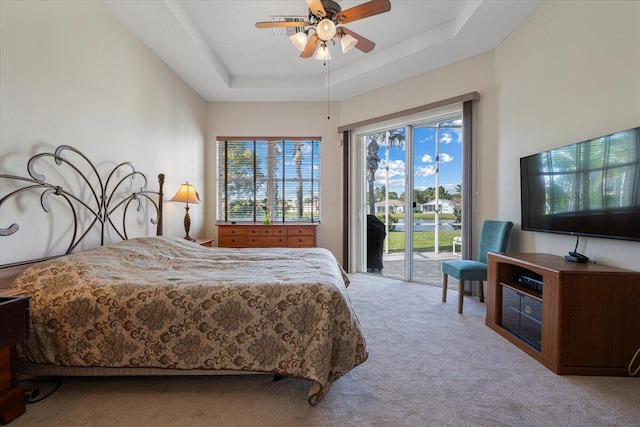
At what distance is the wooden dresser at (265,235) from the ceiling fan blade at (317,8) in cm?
282

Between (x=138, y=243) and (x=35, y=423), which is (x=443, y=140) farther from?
(x=35, y=423)

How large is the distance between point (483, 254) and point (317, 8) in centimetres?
297

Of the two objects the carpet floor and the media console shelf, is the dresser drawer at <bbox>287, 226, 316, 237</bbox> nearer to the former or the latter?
the carpet floor

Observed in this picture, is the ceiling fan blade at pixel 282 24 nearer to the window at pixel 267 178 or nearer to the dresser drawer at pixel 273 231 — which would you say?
the window at pixel 267 178

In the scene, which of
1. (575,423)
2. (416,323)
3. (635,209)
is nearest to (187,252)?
(416,323)

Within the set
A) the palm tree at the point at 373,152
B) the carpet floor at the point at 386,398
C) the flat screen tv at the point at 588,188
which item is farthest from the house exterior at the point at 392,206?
the carpet floor at the point at 386,398

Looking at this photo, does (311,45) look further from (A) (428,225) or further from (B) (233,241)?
(B) (233,241)

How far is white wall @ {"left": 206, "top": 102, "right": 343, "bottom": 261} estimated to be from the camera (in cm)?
494

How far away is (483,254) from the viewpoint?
3291 mm

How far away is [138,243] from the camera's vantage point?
248 centimetres

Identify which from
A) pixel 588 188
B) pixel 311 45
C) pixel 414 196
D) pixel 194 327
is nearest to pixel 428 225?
pixel 414 196

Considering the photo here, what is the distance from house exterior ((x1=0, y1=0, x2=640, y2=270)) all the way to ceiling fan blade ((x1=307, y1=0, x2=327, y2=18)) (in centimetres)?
172

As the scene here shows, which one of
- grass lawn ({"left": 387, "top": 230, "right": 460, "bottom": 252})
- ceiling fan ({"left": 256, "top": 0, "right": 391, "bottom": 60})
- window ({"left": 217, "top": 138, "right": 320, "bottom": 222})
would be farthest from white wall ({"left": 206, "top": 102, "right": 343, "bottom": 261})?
ceiling fan ({"left": 256, "top": 0, "right": 391, "bottom": 60})

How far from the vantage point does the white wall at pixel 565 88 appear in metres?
1.99
